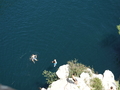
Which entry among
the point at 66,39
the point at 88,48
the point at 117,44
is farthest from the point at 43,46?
the point at 117,44

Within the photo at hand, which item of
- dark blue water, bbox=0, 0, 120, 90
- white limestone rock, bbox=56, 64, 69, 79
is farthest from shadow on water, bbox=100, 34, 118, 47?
white limestone rock, bbox=56, 64, 69, 79

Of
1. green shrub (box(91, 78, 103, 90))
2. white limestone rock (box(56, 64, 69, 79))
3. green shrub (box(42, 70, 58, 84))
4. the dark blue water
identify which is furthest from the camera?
the dark blue water

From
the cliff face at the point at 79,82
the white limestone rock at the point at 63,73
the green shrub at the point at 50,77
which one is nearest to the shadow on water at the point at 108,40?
the cliff face at the point at 79,82

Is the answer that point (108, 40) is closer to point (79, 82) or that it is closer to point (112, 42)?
point (112, 42)

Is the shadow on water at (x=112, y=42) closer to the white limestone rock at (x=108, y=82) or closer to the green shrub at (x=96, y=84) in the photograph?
the white limestone rock at (x=108, y=82)

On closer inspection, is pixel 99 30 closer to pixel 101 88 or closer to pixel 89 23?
pixel 89 23

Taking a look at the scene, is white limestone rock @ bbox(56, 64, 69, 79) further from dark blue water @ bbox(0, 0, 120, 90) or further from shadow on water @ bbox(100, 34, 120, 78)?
shadow on water @ bbox(100, 34, 120, 78)

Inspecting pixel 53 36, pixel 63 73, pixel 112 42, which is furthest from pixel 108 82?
pixel 53 36

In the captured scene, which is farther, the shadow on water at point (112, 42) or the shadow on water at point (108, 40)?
the shadow on water at point (108, 40)
